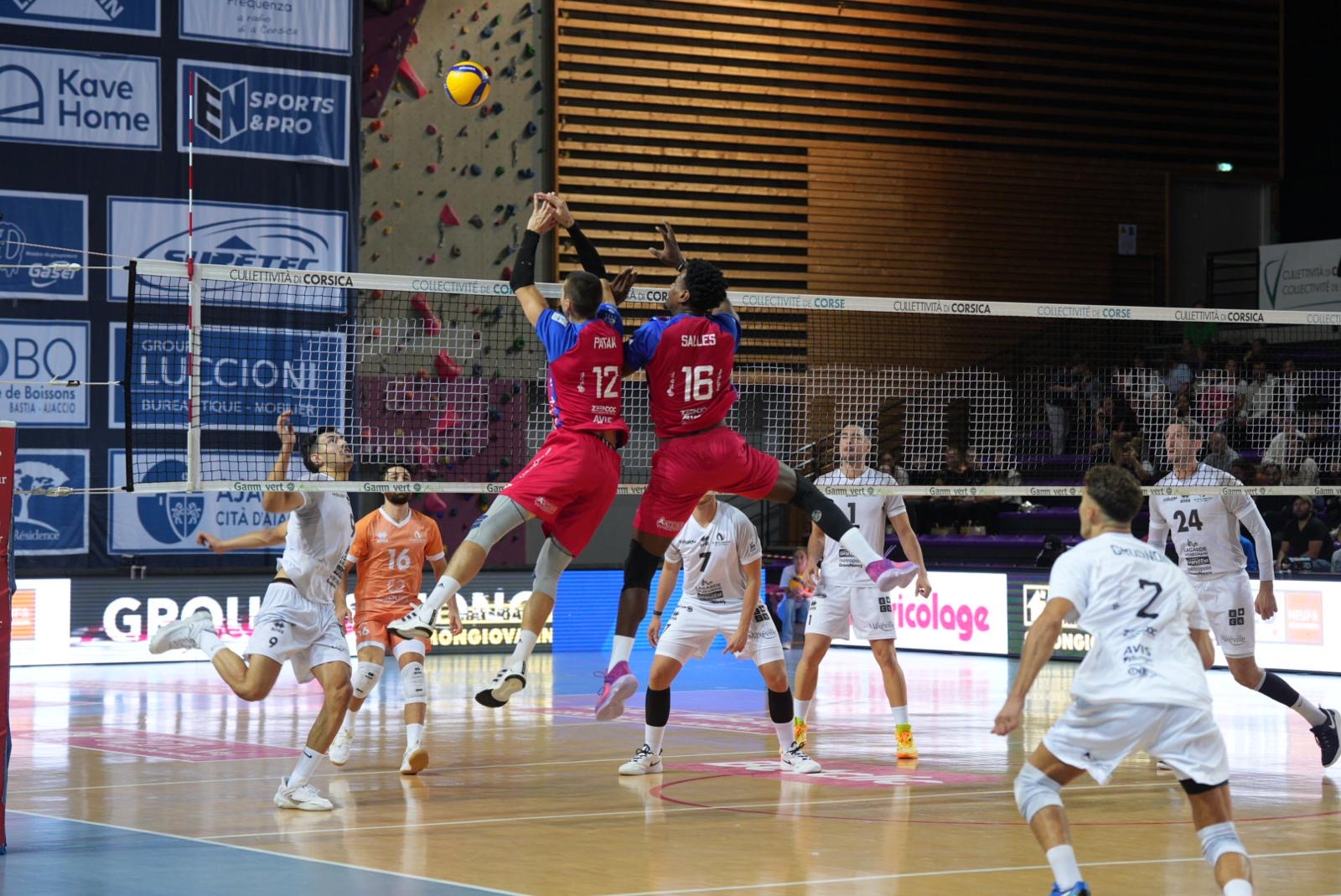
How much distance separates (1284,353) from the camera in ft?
79.7

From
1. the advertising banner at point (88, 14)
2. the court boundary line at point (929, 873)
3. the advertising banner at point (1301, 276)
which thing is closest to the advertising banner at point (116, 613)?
the advertising banner at point (88, 14)

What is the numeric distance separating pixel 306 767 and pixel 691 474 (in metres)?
2.74

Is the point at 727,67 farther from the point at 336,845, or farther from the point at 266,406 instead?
the point at 336,845

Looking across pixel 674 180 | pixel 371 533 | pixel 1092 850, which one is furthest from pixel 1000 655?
pixel 1092 850

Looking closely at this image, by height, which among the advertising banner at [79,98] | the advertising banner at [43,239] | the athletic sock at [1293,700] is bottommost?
the athletic sock at [1293,700]

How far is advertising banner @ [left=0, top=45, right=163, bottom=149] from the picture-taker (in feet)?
63.0

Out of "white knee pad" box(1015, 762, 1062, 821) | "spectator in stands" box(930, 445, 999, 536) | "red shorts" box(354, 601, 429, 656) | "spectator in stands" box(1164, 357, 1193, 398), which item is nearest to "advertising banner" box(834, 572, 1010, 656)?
"spectator in stands" box(930, 445, 999, 536)

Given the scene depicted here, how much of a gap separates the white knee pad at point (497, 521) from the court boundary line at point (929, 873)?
2332mm

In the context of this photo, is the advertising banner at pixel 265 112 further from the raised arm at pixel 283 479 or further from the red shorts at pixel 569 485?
the red shorts at pixel 569 485

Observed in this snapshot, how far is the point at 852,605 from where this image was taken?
12.4 m

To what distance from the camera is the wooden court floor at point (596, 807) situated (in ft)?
25.8

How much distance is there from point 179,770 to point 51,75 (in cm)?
1056

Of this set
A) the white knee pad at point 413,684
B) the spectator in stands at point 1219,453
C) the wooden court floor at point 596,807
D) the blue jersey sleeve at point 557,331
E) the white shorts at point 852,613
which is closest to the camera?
the wooden court floor at point 596,807

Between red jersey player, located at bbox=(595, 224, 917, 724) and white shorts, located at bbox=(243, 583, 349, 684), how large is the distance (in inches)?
63.3
